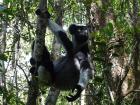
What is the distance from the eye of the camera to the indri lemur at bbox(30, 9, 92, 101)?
18.5 ft

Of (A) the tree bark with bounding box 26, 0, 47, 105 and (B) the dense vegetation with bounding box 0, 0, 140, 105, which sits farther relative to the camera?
(B) the dense vegetation with bounding box 0, 0, 140, 105

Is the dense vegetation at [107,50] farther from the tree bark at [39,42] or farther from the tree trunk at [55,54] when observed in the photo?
the tree bark at [39,42]

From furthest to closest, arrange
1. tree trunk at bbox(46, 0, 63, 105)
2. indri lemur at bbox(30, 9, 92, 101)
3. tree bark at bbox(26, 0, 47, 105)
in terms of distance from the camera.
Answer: tree trunk at bbox(46, 0, 63, 105) < indri lemur at bbox(30, 9, 92, 101) < tree bark at bbox(26, 0, 47, 105)

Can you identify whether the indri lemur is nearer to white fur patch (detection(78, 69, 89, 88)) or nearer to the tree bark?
white fur patch (detection(78, 69, 89, 88))

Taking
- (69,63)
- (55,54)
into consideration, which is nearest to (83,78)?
(69,63)

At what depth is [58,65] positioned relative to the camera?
6.07 m

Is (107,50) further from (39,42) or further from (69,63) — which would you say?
(39,42)

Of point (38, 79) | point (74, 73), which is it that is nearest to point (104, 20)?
point (74, 73)

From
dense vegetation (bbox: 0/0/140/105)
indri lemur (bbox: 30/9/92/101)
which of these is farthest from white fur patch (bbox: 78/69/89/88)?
dense vegetation (bbox: 0/0/140/105)

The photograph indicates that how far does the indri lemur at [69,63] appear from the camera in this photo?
18.5ft

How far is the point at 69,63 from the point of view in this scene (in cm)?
595

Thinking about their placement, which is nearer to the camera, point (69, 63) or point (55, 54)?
point (69, 63)

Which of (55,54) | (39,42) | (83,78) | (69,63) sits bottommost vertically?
(83,78)

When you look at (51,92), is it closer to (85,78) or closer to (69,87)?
(69,87)
